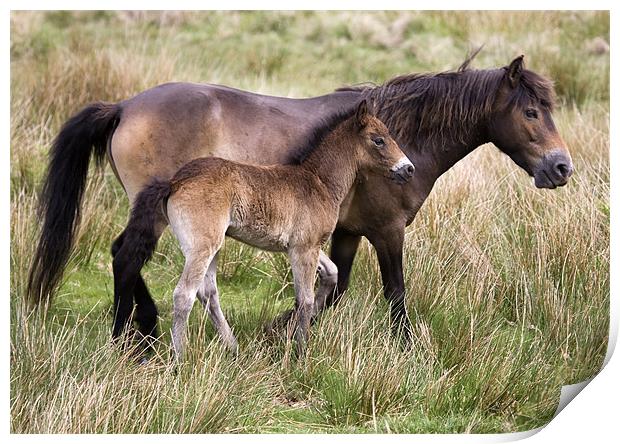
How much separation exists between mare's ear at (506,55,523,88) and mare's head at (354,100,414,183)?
0.86 metres

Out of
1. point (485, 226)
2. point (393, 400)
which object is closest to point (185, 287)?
point (393, 400)

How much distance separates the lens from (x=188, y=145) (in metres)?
6.38

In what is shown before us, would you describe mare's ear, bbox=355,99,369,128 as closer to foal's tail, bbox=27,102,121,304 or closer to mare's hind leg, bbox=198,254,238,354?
mare's hind leg, bbox=198,254,238,354

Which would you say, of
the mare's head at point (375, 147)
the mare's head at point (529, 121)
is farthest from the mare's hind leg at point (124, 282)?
the mare's head at point (529, 121)

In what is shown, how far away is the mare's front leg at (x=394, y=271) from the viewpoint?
20.6ft

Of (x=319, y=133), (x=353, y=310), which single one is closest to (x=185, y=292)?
(x=353, y=310)

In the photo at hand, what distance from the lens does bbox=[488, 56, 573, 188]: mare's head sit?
20.2ft

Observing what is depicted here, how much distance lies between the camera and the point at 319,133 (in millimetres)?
6188

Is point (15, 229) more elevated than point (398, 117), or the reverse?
point (398, 117)

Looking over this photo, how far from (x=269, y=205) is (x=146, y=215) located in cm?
72

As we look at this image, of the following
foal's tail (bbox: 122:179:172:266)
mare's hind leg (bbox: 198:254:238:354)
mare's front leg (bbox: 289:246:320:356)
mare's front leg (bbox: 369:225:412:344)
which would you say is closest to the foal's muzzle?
mare's front leg (bbox: 369:225:412:344)

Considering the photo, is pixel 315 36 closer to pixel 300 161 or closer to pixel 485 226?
pixel 485 226

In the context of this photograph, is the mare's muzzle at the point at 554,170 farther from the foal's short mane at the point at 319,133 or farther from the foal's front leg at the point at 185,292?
the foal's front leg at the point at 185,292
